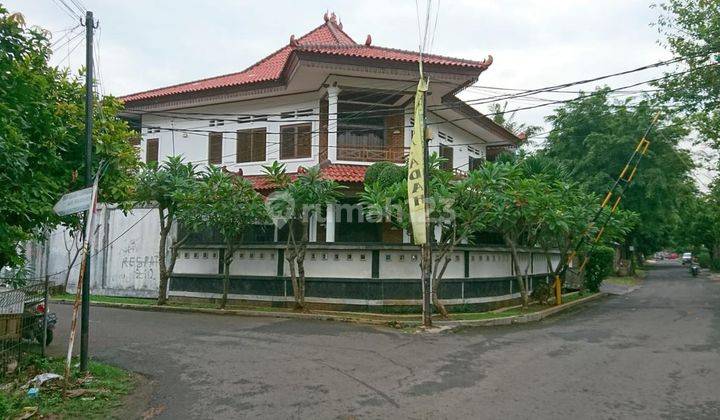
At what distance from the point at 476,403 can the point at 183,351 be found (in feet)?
17.4

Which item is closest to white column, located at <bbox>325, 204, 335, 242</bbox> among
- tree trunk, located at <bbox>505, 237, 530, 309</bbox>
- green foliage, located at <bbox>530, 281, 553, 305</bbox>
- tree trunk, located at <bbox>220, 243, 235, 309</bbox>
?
tree trunk, located at <bbox>220, 243, 235, 309</bbox>

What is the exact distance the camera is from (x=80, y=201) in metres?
6.61

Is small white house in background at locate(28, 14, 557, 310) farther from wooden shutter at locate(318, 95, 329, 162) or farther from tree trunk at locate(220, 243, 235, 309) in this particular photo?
tree trunk at locate(220, 243, 235, 309)

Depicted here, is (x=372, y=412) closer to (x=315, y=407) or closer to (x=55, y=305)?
(x=315, y=407)

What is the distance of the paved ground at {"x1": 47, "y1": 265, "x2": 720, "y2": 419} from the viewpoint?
5992 millimetres

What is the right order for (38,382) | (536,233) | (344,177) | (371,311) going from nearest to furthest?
1. (38,382)
2. (371,311)
3. (344,177)
4. (536,233)

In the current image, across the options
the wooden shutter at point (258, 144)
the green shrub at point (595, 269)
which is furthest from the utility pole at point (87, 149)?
the green shrub at point (595, 269)

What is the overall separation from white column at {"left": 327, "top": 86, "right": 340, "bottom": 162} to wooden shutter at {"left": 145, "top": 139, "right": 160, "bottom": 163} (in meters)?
7.88

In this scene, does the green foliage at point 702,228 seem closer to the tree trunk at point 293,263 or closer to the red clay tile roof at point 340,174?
the red clay tile roof at point 340,174

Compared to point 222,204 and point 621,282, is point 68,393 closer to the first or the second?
point 222,204

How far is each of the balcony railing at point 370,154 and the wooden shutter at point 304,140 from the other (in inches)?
45.9

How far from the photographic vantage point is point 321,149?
17.1 metres

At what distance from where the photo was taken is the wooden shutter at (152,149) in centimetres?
2062

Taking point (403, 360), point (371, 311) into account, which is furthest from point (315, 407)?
point (371, 311)
